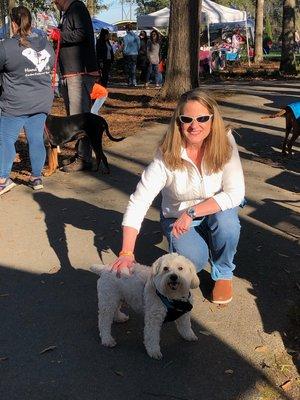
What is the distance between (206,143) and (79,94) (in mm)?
3883

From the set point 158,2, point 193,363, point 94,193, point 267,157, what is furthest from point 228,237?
point 158,2

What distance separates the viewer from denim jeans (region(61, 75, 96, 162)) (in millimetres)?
6973

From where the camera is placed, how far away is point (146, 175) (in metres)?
3.55

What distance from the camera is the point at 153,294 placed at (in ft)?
10.00

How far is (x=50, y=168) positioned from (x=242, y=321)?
4.31 meters

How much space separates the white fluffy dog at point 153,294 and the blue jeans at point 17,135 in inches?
132

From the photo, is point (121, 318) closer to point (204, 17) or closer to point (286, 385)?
point (286, 385)

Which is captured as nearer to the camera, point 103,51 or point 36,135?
point 36,135

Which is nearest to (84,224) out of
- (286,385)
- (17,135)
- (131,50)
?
(17,135)

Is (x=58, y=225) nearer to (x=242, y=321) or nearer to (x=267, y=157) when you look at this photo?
(x=242, y=321)

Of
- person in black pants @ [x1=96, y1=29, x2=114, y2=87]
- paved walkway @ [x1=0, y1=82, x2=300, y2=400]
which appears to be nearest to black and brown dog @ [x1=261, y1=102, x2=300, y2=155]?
paved walkway @ [x1=0, y1=82, x2=300, y2=400]

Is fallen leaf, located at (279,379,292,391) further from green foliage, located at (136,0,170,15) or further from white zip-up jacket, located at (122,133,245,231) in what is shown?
green foliage, located at (136,0,170,15)

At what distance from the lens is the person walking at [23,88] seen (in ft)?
19.0

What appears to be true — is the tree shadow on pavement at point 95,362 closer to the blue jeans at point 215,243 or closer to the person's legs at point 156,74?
the blue jeans at point 215,243
